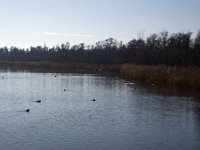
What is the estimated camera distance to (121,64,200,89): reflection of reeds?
1080 inches

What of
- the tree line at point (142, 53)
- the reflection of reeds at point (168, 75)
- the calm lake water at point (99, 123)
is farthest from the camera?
the tree line at point (142, 53)

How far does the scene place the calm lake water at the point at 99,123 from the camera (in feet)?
36.2

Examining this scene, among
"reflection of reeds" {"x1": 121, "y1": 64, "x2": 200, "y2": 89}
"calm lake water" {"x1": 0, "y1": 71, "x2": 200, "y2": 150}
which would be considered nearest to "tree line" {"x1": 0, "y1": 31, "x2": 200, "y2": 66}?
"reflection of reeds" {"x1": 121, "y1": 64, "x2": 200, "y2": 89}

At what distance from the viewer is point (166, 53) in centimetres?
4578

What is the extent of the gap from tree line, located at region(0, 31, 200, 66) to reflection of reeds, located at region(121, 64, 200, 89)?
16.0ft

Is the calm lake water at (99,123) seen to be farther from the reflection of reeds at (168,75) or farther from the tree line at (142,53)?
the tree line at (142,53)

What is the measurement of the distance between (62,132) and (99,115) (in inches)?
144

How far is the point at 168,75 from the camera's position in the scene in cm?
3128

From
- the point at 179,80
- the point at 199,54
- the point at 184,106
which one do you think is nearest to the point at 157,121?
the point at 184,106

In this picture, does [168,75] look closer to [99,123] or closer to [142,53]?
[99,123]

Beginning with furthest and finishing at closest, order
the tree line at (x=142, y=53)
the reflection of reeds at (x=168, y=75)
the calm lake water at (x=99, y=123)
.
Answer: the tree line at (x=142, y=53) → the reflection of reeds at (x=168, y=75) → the calm lake water at (x=99, y=123)

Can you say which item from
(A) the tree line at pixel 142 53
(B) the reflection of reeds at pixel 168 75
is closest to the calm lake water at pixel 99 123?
(B) the reflection of reeds at pixel 168 75

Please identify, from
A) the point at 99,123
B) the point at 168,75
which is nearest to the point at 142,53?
the point at 168,75

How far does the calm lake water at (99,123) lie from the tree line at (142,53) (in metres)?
20.6
